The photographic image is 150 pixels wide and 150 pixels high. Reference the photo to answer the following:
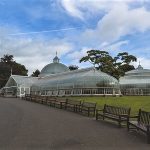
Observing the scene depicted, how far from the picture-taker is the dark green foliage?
101 meters

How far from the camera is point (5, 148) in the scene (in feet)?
37.8

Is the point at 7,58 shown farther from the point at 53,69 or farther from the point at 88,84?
the point at 88,84

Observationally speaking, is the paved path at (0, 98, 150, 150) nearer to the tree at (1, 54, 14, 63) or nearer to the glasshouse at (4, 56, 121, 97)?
the glasshouse at (4, 56, 121, 97)

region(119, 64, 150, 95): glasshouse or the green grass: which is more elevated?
region(119, 64, 150, 95): glasshouse

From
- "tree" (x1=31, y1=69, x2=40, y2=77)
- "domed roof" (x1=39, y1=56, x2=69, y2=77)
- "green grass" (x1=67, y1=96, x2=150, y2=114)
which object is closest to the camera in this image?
"green grass" (x1=67, y1=96, x2=150, y2=114)

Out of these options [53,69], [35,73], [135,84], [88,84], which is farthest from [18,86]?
[35,73]

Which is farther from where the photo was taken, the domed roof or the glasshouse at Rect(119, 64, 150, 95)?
the domed roof

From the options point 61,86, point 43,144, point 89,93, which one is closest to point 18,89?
point 61,86

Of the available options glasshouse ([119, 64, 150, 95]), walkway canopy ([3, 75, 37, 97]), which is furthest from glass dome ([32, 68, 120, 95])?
walkway canopy ([3, 75, 37, 97])

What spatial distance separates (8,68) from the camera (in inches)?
4040

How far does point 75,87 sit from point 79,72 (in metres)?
6.61

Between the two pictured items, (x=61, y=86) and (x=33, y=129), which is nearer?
(x=33, y=129)

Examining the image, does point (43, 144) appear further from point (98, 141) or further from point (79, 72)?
point (79, 72)

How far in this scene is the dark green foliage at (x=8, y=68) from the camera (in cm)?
10137
